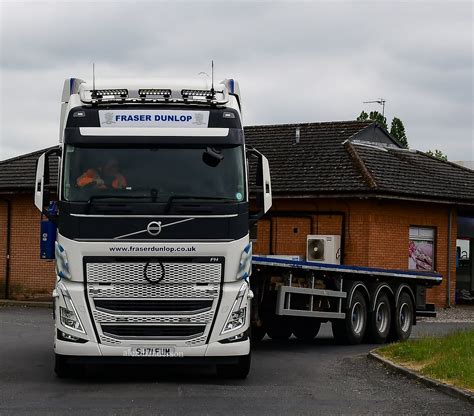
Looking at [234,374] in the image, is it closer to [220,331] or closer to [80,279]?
[220,331]

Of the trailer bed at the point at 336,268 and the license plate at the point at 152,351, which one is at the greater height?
the trailer bed at the point at 336,268

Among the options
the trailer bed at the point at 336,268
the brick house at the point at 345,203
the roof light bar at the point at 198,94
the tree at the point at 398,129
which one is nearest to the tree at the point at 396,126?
the tree at the point at 398,129

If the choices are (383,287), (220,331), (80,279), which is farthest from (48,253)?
(383,287)

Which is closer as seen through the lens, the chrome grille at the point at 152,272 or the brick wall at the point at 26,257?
the chrome grille at the point at 152,272

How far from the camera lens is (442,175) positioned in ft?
124

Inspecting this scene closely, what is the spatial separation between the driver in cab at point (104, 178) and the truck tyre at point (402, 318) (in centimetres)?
983

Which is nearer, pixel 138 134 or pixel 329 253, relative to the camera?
pixel 138 134

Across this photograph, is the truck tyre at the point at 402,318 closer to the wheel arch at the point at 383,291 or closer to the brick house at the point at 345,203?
the wheel arch at the point at 383,291

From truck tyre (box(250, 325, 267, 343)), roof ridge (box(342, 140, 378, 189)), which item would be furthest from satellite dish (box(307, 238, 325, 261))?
truck tyre (box(250, 325, 267, 343))

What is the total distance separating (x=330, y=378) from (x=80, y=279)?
3.78 meters

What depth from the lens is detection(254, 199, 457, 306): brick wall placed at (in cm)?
3378

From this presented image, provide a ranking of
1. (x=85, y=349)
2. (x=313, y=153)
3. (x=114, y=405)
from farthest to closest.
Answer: (x=313, y=153)
(x=85, y=349)
(x=114, y=405)

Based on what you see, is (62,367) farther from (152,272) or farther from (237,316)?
(237,316)

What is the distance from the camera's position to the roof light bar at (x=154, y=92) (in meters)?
14.8
